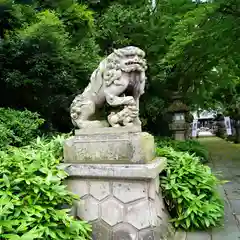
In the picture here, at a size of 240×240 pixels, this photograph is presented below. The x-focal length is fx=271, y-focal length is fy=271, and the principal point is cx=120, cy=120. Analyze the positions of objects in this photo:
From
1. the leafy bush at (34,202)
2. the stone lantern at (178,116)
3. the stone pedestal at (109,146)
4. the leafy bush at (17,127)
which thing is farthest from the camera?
the stone lantern at (178,116)

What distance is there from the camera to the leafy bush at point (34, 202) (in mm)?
1757

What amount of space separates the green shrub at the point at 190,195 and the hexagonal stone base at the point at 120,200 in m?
0.22

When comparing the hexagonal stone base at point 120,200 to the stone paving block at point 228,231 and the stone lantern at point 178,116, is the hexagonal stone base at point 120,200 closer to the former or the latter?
the stone paving block at point 228,231

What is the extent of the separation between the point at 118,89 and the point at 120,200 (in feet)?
3.24

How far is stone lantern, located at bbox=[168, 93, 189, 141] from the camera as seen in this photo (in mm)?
7805

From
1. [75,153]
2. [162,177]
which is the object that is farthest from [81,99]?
[162,177]

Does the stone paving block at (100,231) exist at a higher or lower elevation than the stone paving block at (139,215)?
lower

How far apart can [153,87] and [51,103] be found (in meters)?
3.41

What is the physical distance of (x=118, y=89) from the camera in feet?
8.20

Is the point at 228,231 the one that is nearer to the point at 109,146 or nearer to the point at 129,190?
the point at 129,190

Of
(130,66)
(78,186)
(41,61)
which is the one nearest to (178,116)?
(41,61)

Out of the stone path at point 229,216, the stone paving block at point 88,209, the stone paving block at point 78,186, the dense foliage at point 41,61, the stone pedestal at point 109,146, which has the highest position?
the dense foliage at point 41,61

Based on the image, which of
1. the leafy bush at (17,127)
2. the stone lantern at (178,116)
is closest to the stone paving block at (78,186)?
the leafy bush at (17,127)

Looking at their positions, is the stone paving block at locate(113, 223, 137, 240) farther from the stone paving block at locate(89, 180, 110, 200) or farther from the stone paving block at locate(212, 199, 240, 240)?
the stone paving block at locate(212, 199, 240, 240)
